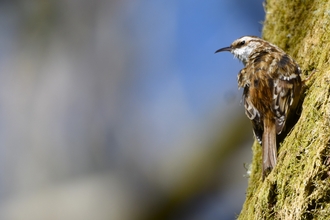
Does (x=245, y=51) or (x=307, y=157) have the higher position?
(x=245, y=51)

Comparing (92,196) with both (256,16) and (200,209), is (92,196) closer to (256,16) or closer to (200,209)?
(200,209)

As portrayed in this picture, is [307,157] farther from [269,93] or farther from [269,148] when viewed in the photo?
[269,93]

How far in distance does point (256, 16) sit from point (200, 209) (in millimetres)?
2277

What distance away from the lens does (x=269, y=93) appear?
321 centimetres

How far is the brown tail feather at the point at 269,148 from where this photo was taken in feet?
9.46

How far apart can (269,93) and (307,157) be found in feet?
2.44

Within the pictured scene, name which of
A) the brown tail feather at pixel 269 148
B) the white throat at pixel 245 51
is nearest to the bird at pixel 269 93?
the brown tail feather at pixel 269 148

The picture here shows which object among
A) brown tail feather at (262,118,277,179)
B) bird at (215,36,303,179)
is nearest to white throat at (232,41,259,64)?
bird at (215,36,303,179)

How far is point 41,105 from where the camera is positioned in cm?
420

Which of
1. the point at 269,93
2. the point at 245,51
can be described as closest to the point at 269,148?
the point at 269,93

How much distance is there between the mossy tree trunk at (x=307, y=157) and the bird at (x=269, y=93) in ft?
0.24

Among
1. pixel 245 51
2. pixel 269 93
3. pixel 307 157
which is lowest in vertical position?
pixel 307 157

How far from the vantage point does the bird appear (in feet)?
9.75

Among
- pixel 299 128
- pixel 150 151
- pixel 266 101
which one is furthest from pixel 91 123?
pixel 299 128
